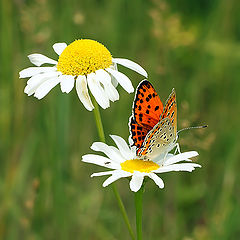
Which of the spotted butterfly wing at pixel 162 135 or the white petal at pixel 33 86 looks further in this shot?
the white petal at pixel 33 86

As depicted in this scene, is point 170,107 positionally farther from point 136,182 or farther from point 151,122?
point 136,182

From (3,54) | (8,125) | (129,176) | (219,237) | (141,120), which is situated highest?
(3,54)

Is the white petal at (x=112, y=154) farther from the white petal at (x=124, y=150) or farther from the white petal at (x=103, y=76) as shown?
the white petal at (x=103, y=76)

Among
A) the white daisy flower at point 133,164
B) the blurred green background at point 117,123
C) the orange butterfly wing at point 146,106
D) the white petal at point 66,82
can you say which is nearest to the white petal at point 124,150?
the white daisy flower at point 133,164

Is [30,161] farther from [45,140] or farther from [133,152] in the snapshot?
[133,152]

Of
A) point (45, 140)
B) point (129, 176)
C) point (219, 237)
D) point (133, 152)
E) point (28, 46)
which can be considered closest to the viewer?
point (129, 176)

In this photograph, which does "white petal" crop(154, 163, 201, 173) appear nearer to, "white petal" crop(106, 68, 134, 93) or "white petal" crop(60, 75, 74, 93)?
"white petal" crop(106, 68, 134, 93)

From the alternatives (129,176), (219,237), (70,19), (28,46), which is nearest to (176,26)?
(70,19)
